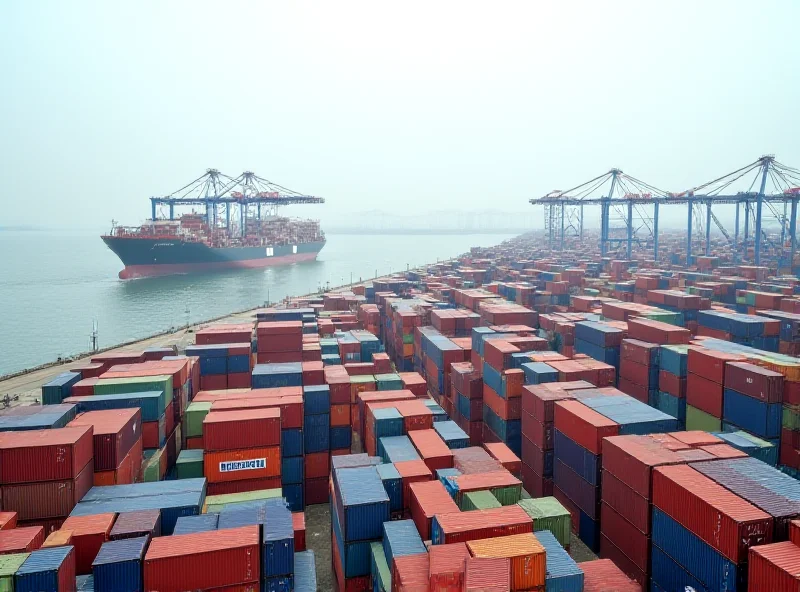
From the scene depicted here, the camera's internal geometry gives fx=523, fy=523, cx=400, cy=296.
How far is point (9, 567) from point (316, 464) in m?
9.85

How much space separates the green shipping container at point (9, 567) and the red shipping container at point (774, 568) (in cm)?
1269

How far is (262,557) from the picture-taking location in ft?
33.6

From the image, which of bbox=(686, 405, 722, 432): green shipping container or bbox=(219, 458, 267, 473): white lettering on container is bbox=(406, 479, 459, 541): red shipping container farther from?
bbox=(686, 405, 722, 432): green shipping container

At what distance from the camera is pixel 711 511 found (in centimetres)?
1027

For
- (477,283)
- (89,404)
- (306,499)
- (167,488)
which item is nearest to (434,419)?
(306,499)

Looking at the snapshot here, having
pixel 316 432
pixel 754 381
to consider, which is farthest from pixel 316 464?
pixel 754 381

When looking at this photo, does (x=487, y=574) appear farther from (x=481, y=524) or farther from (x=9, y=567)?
(x=9, y=567)

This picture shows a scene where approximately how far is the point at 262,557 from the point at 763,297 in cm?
3982

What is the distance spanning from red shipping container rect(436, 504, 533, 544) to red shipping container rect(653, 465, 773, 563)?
11.1 ft

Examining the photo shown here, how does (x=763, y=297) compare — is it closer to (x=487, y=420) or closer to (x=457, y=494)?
(x=487, y=420)

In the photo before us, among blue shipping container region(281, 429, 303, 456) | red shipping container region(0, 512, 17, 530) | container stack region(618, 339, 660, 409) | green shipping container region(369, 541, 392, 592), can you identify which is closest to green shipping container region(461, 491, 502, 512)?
green shipping container region(369, 541, 392, 592)

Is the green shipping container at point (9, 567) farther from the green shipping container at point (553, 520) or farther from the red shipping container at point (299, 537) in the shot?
the green shipping container at point (553, 520)

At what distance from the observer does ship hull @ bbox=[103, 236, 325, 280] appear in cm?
9381

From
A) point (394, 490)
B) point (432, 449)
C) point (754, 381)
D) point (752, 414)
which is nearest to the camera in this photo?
point (394, 490)
